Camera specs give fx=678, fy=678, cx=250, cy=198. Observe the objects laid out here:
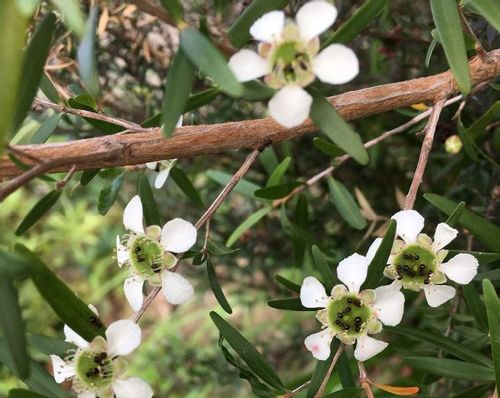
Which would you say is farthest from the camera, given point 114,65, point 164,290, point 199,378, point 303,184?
point 199,378

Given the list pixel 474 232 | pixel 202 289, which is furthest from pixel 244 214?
pixel 474 232

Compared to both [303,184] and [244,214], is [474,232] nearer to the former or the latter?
[303,184]

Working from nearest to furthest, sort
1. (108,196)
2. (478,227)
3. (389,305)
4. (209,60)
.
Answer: (209,60), (389,305), (478,227), (108,196)

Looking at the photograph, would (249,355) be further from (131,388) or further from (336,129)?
(336,129)

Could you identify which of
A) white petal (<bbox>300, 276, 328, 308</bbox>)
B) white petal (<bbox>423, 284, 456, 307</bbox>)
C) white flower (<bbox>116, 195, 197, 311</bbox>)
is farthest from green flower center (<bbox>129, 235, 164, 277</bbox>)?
white petal (<bbox>423, 284, 456, 307</bbox>)

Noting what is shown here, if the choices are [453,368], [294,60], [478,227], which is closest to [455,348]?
[453,368]

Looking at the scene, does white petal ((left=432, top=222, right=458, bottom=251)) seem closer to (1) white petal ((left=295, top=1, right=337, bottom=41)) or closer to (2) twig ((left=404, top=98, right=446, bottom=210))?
(2) twig ((left=404, top=98, right=446, bottom=210))

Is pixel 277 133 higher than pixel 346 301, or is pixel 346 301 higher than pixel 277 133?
pixel 277 133

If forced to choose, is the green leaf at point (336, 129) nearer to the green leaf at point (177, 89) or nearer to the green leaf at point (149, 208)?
the green leaf at point (177, 89)

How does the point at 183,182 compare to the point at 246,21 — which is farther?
the point at 183,182
